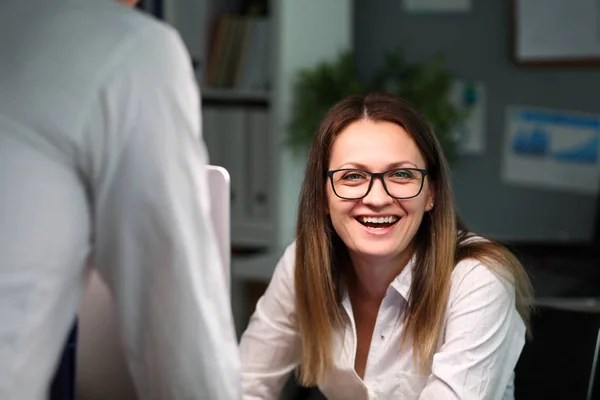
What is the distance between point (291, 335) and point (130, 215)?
2.43ft

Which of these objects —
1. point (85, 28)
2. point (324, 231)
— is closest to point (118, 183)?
point (85, 28)

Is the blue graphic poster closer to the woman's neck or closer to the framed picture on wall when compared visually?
the framed picture on wall

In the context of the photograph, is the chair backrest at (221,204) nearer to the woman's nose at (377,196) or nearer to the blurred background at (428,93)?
the woman's nose at (377,196)

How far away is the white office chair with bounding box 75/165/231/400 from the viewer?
1292 millimetres

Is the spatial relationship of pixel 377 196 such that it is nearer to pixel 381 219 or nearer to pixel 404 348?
pixel 381 219

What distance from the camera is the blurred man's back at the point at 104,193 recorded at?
0.92m

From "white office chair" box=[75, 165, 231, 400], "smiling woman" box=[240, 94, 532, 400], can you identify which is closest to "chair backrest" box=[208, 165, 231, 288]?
"white office chair" box=[75, 165, 231, 400]

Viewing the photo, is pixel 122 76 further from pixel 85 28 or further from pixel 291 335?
pixel 291 335

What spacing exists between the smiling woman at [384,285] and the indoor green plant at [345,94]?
4.91 ft

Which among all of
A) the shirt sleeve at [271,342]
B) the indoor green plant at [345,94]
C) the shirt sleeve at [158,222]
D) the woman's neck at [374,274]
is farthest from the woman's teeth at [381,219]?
the indoor green plant at [345,94]

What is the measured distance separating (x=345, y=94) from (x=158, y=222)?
223 cm

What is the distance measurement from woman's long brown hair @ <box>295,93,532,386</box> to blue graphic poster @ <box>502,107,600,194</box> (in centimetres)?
175

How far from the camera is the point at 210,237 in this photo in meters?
0.98

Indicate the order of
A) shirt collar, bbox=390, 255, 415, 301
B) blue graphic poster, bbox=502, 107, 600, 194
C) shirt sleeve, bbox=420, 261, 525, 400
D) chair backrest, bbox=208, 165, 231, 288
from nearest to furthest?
chair backrest, bbox=208, 165, 231, 288, shirt sleeve, bbox=420, 261, 525, 400, shirt collar, bbox=390, 255, 415, 301, blue graphic poster, bbox=502, 107, 600, 194
